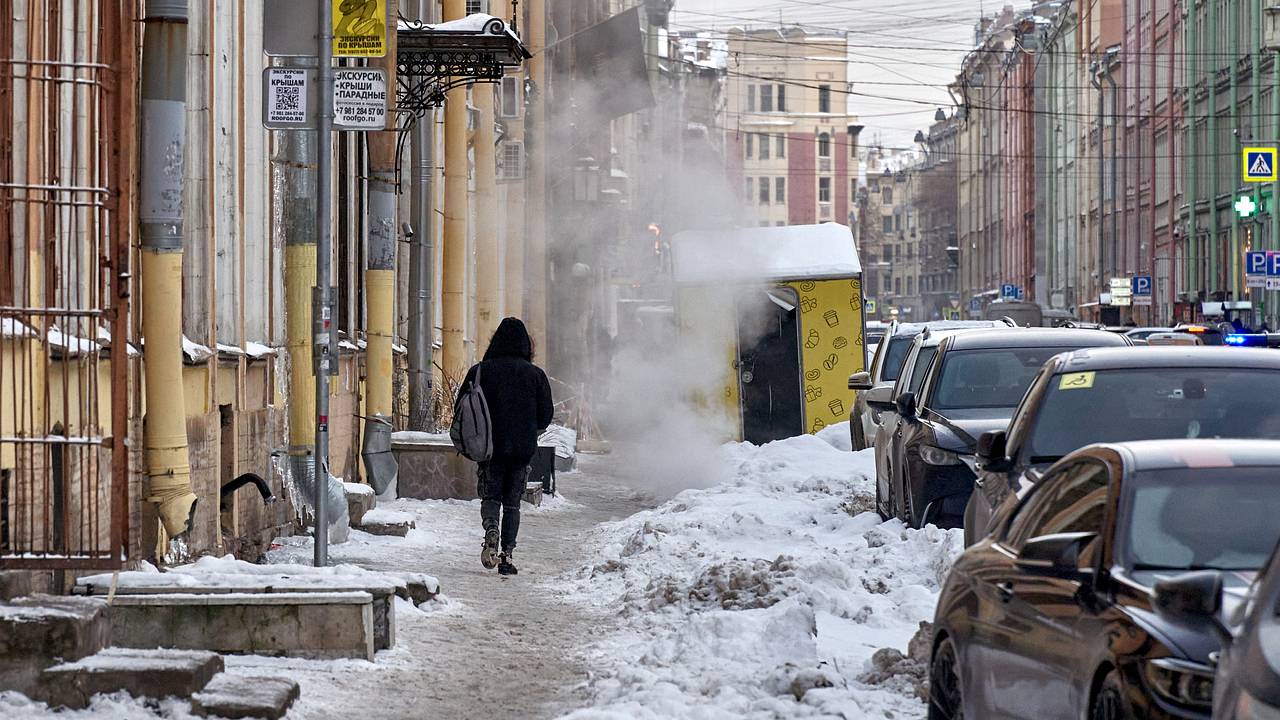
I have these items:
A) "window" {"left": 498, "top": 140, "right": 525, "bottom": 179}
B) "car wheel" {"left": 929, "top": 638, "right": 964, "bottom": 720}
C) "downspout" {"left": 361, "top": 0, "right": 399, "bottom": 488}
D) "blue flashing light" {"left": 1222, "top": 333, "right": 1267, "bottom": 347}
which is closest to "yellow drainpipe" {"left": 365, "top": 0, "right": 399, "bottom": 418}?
"downspout" {"left": 361, "top": 0, "right": 399, "bottom": 488}

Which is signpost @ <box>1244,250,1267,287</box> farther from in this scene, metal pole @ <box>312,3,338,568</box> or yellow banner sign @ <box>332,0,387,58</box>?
metal pole @ <box>312,3,338,568</box>

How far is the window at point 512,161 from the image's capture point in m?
35.1

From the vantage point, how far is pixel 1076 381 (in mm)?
10414

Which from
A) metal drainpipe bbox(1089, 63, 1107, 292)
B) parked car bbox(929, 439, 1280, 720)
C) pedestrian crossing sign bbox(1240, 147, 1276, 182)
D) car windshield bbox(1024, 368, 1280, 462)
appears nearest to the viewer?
parked car bbox(929, 439, 1280, 720)

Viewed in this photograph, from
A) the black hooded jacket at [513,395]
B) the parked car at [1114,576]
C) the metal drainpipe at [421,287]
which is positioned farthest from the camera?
the metal drainpipe at [421,287]

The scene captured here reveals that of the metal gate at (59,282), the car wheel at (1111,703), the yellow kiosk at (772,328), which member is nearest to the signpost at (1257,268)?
the yellow kiosk at (772,328)

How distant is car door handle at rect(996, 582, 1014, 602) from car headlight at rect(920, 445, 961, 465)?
22.5 feet

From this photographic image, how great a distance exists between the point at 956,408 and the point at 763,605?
12.0 ft

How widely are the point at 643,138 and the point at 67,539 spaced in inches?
2902

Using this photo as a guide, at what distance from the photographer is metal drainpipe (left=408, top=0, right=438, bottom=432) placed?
22484 mm

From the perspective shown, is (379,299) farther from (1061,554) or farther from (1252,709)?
(1252,709)

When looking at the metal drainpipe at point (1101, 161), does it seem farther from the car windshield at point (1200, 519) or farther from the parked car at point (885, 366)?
the car windshield at point (1200, 519)

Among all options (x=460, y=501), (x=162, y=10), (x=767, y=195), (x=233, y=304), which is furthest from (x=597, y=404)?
(x=767, y=195)

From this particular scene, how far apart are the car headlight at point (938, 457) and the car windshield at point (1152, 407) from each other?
10.7 feet
